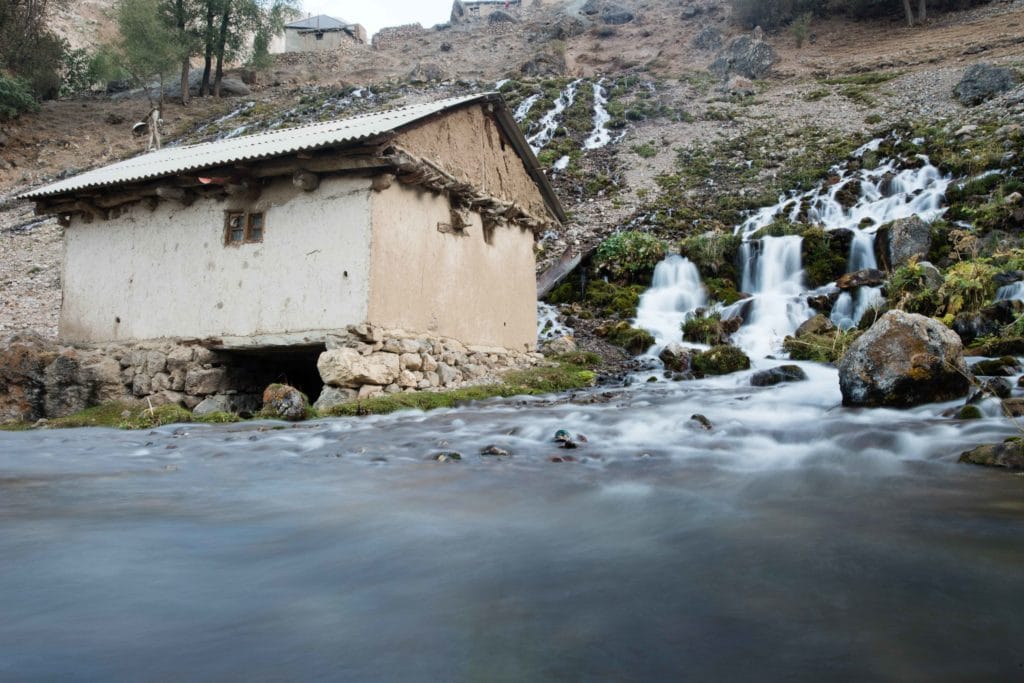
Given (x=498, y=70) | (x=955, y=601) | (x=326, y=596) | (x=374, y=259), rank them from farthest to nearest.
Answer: (x=498, y=70), (x=374, y=259), (x=326, y=596), (x=955, y=601)

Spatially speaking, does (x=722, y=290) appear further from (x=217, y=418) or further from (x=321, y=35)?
(x=321, y=35)

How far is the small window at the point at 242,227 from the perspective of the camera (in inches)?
422

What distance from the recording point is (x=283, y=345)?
1024cm

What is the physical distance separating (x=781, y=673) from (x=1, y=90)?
40859 mm

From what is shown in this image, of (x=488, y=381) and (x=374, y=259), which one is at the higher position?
(x=374, y=259)

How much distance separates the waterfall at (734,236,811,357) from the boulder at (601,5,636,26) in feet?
135

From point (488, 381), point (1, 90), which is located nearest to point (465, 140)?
point (488, 381)

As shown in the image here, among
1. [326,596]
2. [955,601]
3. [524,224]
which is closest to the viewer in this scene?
[955,601]

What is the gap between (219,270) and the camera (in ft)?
35.7

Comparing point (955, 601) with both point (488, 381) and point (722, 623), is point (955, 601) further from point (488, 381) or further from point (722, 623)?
point (488, 381)

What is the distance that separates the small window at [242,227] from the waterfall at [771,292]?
9.50 meters

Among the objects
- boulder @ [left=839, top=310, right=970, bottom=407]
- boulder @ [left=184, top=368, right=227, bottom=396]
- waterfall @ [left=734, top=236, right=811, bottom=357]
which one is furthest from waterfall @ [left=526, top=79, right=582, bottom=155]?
boulder @ [left=839, top=310, right=970, bottom=407]

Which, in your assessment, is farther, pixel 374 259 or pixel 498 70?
pixel 498 70

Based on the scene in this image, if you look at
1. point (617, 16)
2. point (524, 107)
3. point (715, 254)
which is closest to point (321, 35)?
point (617, 16)
